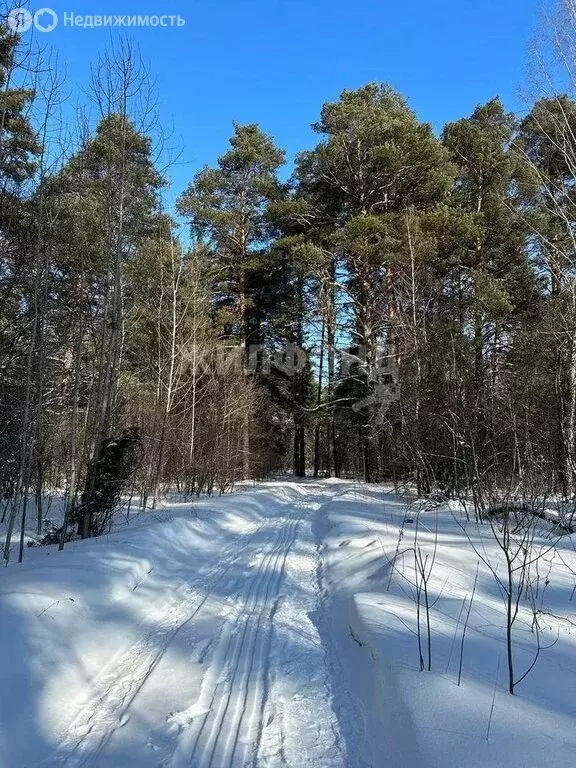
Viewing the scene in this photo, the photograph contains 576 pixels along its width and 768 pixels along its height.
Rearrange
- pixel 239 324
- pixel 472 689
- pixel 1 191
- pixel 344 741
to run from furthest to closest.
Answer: pixel 239 324 < pixel 1 191 < pixel 472 689 < pixel 344 741

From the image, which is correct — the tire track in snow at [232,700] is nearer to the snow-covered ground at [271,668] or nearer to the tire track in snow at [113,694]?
the snow-covered ground at [271,668]

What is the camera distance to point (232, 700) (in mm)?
3264

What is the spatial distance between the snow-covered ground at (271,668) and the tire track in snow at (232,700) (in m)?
0.01

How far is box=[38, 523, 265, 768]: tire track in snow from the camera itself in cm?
277

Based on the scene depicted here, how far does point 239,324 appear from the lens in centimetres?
2736

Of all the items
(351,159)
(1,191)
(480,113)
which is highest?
(480,113)

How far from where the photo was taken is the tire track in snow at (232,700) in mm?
2725

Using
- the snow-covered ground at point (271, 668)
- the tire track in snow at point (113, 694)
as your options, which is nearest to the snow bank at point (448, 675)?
the snow-covered ground at point (271, 668)

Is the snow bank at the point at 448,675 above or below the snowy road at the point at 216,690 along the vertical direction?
above

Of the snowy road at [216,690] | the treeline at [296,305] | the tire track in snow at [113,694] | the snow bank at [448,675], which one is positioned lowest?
the tire track in snow at [113,694]

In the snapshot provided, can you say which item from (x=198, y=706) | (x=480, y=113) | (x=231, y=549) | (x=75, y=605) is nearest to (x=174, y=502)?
(x=231, y=549)

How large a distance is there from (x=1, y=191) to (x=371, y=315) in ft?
49.9

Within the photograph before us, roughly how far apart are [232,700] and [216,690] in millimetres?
186

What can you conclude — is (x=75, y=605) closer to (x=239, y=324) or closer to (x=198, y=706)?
(x=198, y=706)
